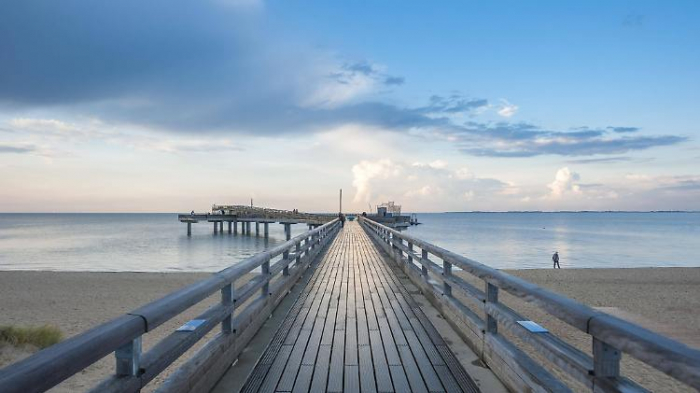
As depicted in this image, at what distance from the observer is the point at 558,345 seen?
3176 mm

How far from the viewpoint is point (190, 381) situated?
3.72 metres

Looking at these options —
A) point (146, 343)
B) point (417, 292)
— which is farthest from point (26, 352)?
point (417, 292)

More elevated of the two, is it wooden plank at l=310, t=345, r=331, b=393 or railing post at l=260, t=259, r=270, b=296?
railing post at l=260, t=259, r=270, b=296

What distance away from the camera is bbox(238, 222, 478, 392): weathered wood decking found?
4340 millimetres

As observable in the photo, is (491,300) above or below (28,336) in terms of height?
above

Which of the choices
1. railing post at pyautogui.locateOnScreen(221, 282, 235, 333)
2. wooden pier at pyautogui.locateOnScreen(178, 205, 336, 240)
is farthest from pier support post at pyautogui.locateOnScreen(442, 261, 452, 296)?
wooden pier at pyautogui.locateOnScreen(178, 205, 336, 240)

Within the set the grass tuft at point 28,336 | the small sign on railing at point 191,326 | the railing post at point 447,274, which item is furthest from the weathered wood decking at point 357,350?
the grass tuft at point 28,336

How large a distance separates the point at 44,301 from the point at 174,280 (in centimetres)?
646

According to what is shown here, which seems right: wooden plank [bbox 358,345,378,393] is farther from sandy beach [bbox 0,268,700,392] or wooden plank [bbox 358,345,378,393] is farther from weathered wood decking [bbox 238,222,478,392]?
sandy beach [bbox 0,268,700,392]

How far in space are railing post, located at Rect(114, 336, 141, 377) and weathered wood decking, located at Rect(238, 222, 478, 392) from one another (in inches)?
63.6

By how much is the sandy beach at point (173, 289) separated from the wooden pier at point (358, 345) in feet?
14.8

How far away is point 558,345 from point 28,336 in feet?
37.3

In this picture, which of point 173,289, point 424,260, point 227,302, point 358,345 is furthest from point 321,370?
point 173,289

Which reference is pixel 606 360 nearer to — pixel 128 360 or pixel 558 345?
pixel 558 345
